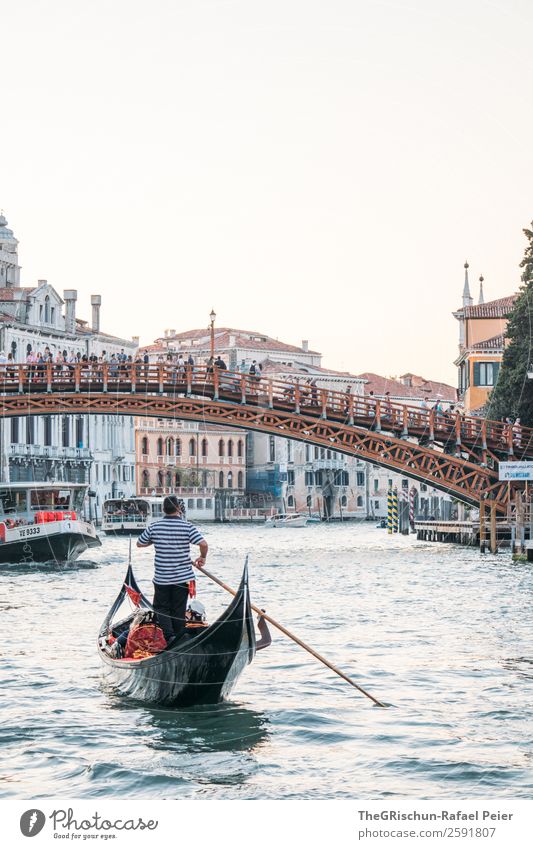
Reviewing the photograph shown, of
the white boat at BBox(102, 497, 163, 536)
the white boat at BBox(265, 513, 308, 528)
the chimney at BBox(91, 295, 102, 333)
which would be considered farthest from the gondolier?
the white boat at BBox(265, 513, 308, 528)

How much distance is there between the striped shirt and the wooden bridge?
18167mm

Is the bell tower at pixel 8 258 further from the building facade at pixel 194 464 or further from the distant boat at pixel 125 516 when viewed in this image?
the building facade at pixel 194 464

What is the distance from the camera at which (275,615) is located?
15.0 meters

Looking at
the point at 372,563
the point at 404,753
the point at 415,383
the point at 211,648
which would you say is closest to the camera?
the point at 404,753

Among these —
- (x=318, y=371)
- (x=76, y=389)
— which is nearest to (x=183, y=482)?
(x=318, y=371)

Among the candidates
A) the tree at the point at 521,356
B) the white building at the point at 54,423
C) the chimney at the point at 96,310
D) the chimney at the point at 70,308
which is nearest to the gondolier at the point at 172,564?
the tree at the point at 521,356

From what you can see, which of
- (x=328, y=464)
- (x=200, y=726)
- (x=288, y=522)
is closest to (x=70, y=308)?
(x=288, y=522)

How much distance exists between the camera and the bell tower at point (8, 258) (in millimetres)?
50875

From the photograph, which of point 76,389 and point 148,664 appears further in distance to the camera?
point 76,389

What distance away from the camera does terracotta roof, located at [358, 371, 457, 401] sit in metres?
80.4

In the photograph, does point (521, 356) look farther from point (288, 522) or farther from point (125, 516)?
point (288, 522)
